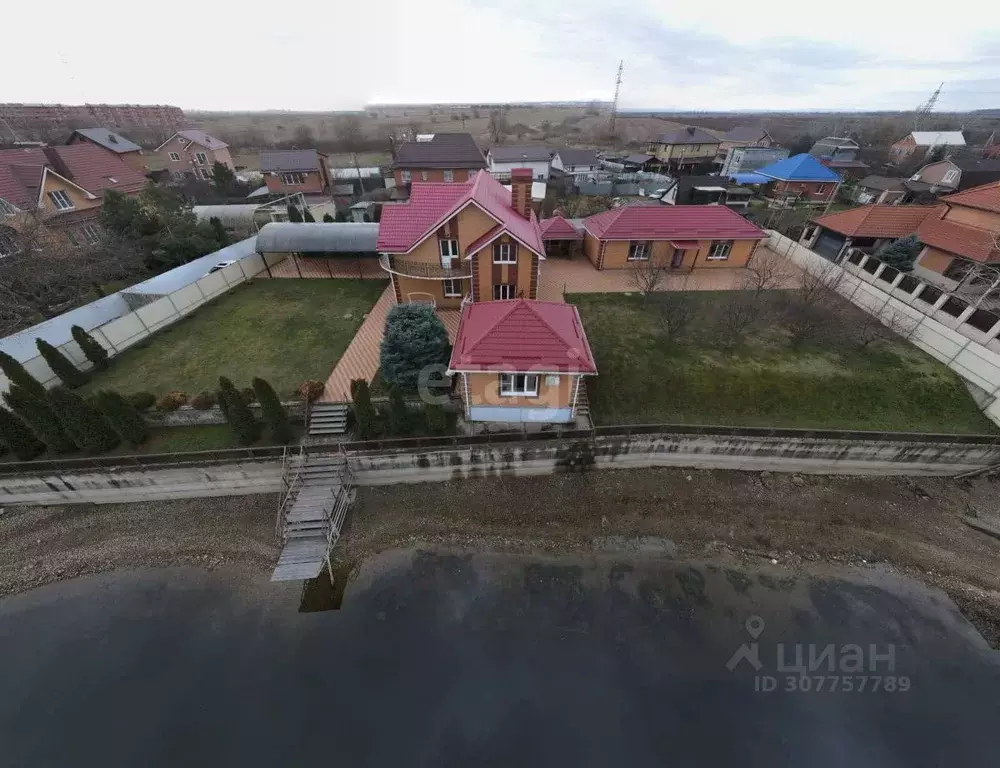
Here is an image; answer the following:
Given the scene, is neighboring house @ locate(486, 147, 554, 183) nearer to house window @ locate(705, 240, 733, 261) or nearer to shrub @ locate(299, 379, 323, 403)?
house window @ locate(705, 240, 733, 261)

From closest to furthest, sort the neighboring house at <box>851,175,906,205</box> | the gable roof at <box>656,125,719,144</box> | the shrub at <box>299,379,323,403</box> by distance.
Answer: the shrub at <box>299,379,323,403</box> < the neighboring house at <box>851,175,906,205</box> < the gable roof at <box>656,125,719,144</box>

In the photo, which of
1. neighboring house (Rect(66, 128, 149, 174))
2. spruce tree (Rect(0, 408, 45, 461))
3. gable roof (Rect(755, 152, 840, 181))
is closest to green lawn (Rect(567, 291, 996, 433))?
spruce tree (Rect(0, 408, 45, 461))

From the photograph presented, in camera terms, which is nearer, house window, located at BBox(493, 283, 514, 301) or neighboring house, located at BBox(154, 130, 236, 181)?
house window, located at BBox(493, 283, 514, 301)

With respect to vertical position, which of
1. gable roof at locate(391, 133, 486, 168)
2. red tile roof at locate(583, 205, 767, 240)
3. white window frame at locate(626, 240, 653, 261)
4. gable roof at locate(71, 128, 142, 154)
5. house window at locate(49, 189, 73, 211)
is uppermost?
gable roof at locate(71, 128, 142, 154)

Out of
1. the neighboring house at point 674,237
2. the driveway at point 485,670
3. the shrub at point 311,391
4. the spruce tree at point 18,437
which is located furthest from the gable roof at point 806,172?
the spruce tree at point 18,437

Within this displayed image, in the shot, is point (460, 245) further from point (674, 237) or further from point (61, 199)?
point (61, 199)

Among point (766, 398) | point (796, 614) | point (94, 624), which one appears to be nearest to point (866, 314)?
point (766, 398)

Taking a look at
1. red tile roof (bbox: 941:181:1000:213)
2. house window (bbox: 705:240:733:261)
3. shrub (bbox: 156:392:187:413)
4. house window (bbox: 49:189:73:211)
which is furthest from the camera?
house window (bbox: 49:189:73:211)

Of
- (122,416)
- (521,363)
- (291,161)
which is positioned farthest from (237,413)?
(291,161)
